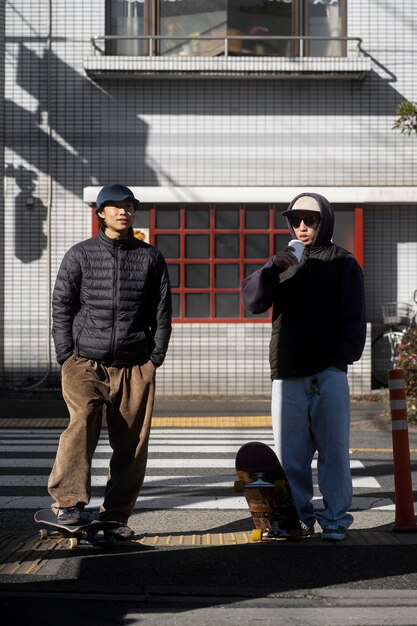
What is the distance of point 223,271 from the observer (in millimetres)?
16688

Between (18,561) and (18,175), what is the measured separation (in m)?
→ 11.3

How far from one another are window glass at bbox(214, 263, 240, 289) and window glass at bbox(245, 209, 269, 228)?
1.92 feet

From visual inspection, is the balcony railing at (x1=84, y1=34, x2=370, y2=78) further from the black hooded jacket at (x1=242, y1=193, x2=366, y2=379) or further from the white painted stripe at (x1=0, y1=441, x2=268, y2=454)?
the black hooded jacket at (x1=242, y1=193, x2=366, y2=379)

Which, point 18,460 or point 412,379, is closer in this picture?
point 18,460

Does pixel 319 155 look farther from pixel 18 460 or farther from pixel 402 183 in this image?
pixel 18 460

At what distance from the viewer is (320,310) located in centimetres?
652

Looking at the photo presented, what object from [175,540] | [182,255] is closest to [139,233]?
[182,255]

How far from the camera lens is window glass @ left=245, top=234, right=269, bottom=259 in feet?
54.4

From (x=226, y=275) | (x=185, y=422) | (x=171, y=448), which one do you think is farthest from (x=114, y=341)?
(x=226, y=275)

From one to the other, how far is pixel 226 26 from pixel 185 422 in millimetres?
5980

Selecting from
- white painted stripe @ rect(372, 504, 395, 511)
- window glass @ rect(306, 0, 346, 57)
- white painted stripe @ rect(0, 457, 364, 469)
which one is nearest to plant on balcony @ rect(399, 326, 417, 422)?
white painted stripe @ rect(0, 457, 364, 469)

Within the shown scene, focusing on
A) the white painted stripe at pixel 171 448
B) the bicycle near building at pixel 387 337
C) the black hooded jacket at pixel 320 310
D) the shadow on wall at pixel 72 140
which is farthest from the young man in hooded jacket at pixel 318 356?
the shadow on wall at pixel 72 140

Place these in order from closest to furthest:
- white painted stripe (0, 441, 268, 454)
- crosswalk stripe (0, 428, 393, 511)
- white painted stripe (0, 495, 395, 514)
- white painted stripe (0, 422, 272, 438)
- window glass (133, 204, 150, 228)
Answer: white painted stripe (0, 495, 395, 514), crosswalk stripe (0, 428, 393, 511), white painted stripe (0, 441, 268, 454), white painted stripe (0, 422, 272, 438), window glass (133, 204, 150, 228)

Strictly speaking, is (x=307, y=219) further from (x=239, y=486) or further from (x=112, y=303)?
(x=239, y=486)
